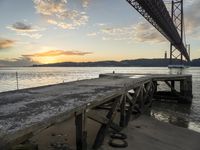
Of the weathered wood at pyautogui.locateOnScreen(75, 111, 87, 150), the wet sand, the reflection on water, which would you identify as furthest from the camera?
the reflection on water

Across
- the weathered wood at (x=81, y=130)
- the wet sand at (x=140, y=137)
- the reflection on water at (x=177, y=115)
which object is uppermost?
the weathered wood at (x=81, y=130)

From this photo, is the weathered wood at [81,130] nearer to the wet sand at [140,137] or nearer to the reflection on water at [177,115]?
the wet sand at [140,137]

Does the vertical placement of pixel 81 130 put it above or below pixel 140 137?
above

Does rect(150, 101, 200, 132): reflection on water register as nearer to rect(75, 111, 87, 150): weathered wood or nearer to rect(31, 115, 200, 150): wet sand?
rect(31, 115, 200, 150): wet sand

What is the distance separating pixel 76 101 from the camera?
7.07m

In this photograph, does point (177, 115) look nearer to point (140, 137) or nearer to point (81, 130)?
point (140, 137)

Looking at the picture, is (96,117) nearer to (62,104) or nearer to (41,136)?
(62,104)

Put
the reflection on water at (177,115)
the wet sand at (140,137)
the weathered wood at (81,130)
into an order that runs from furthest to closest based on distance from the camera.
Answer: the reflection on water at (177,115), the wet sand at (140,137), the weathered wood at (81,130)

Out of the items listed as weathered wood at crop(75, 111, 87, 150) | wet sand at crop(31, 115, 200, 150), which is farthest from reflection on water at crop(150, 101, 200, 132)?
weathered wood at crop(75, 111, 87, 150)

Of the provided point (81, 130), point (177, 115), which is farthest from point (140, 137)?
point (177, 115)

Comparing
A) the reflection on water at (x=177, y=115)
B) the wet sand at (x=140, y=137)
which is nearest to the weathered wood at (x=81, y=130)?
the wet sand at (x=140, y=137)

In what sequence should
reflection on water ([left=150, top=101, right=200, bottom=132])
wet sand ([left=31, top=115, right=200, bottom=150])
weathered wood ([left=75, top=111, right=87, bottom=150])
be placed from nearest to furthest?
1. weathered wood ([left=75, top=111, right=87, bottom=150])
2. wet sand ([left=31, top=115, right=200, bottom=150])
3. reflection on water ([left=150, top=101, right=200, bottom=132])

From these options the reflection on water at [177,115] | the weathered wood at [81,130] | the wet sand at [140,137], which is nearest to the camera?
the weathered wood at [81,130]

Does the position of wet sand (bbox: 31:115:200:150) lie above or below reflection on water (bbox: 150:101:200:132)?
above
